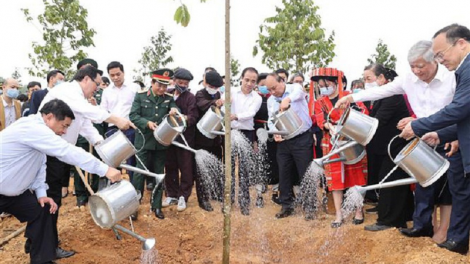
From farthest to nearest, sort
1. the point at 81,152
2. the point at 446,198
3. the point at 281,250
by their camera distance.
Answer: the point at 281,250 < the point at 446,198 < the point at 81,152

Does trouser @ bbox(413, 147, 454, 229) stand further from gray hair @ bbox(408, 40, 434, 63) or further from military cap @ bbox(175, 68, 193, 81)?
military cap @ bbox(175, 68, 193, 81)

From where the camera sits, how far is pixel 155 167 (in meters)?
5.21

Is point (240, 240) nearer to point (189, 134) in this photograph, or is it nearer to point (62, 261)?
point (189, 134)

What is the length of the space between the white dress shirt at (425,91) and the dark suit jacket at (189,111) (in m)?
2.39

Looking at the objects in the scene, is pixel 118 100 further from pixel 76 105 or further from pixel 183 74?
pixel 76 105

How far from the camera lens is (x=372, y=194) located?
5.59 metres

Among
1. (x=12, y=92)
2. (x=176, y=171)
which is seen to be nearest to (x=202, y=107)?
(x=176, y=171)

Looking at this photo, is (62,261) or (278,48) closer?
(62,261)

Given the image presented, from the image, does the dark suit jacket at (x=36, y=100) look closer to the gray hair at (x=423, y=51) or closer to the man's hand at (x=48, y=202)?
the man's hand at (x=48, y=202)

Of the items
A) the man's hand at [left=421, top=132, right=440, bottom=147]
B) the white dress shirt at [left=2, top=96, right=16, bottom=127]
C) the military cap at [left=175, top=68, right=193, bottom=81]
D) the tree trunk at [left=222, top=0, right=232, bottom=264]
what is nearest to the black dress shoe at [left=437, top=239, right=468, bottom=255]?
the man's hand at [left=421, top=132, right=440, bottom=147]

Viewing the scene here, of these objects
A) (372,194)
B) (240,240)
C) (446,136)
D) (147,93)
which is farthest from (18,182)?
(372,194)

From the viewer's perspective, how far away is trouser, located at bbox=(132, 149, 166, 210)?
4.98 m

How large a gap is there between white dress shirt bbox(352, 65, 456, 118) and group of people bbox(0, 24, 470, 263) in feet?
0.03

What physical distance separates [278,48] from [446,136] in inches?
414
